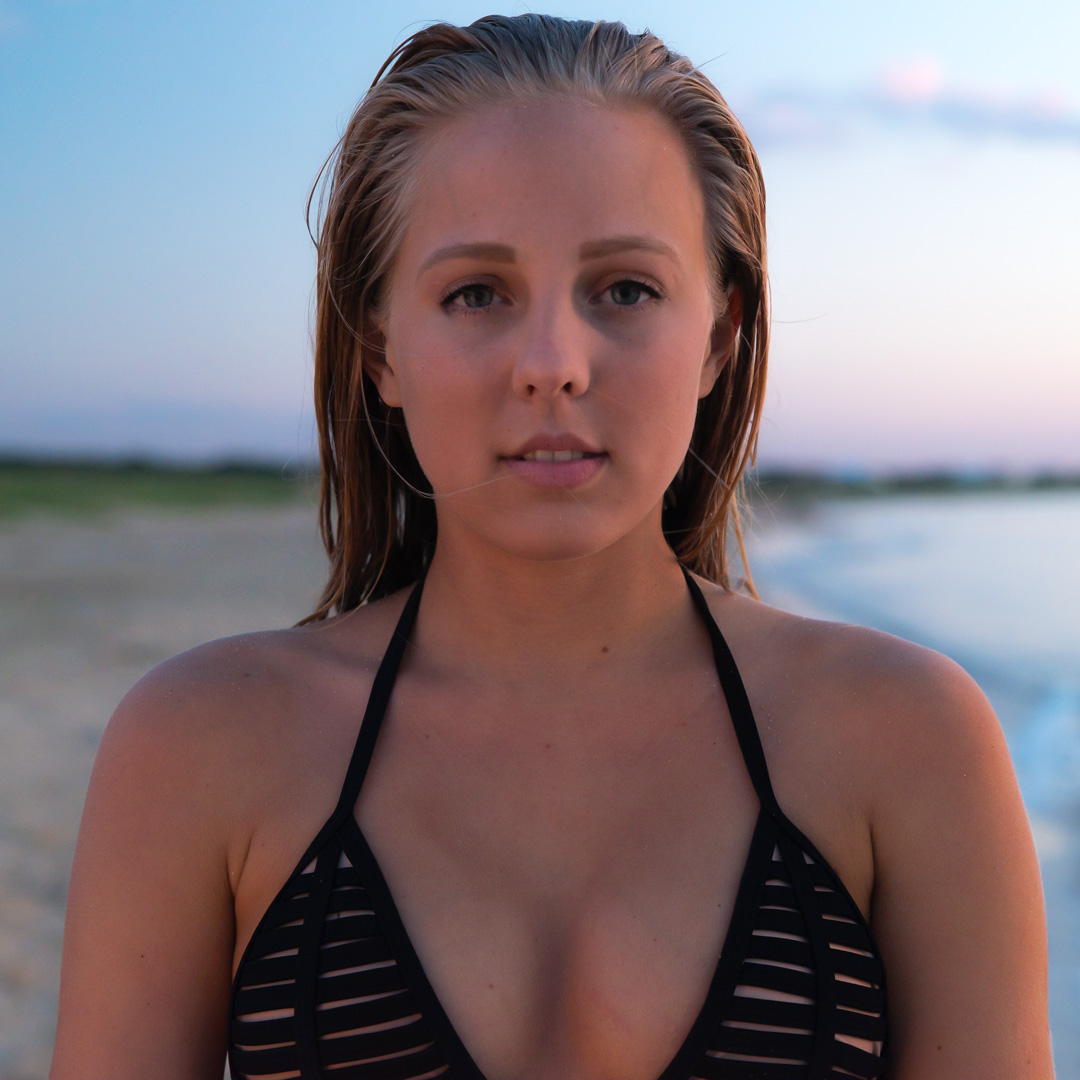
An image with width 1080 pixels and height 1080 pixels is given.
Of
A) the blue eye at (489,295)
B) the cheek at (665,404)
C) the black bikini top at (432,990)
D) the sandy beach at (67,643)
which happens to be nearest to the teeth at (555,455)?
the cheek at (665,404)

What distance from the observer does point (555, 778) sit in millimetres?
1734

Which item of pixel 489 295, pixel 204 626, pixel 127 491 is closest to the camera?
pixel 489 295

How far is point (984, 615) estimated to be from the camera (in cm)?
1102

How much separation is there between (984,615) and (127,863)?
10.6 m

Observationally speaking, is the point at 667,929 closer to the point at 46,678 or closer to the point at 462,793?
the point at 462,793

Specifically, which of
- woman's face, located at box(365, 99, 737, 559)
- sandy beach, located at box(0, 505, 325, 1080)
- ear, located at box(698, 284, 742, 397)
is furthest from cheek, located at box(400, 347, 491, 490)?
sandy beach, located at box(0, 505, 325, 1080)

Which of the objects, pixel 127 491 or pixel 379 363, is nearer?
pixel 379 363

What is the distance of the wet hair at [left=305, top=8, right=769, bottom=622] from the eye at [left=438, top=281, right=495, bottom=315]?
0.21m

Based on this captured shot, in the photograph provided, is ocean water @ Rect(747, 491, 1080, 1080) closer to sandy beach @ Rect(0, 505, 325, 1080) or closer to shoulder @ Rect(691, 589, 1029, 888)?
shoulder @ Rect(691, 589, 1029, 888)

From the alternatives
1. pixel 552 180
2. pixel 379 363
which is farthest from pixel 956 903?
pixel 379 363

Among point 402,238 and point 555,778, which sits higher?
point 402,238

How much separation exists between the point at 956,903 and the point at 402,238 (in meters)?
1.30

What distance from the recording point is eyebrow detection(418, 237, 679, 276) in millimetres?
1608

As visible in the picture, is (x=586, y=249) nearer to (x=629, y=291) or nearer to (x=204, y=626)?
(x=629, y=291)
